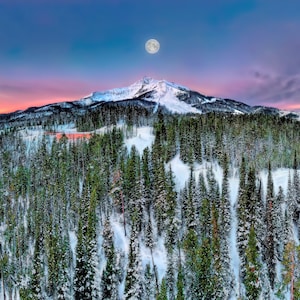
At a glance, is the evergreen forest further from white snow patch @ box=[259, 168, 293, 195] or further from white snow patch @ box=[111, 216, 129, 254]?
white snow patch @ box=[259, 168, 293, 195]

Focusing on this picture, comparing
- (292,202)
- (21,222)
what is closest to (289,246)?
(292,202)

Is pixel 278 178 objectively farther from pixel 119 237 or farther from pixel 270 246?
pixel 119 237

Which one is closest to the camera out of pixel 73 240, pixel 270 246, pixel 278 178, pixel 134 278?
pixel 134 278

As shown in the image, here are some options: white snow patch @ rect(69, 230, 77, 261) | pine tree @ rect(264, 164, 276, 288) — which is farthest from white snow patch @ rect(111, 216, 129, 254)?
pine tree @ rect(264, 164, 276, 288)

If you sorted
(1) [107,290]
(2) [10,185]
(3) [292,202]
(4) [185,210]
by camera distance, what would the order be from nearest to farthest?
(1) [107,290] < (4) [185,210] < (3) [292,202] < (2) [10,185]

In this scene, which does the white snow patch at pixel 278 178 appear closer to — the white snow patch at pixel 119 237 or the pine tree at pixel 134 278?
the white snow patch at pixel 119 237

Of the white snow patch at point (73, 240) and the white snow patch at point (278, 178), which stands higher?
the white snow patch at point (278, 178)

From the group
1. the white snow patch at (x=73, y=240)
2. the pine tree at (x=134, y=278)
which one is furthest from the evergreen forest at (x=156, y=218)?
the white snow patch at (x=73, y=240)

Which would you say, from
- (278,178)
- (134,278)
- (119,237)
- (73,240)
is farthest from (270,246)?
(73,240)

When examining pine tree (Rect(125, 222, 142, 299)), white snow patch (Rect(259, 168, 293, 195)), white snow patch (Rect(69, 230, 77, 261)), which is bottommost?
pine tree (Rect(125, 222, 142, 299))

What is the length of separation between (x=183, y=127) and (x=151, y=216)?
48.4 meters

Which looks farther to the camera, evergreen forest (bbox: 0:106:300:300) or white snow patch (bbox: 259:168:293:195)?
white snow patch (bbox: 259:168:293:195)

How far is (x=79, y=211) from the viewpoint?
9106 cm

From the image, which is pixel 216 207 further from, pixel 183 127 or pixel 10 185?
pixel 10 185
